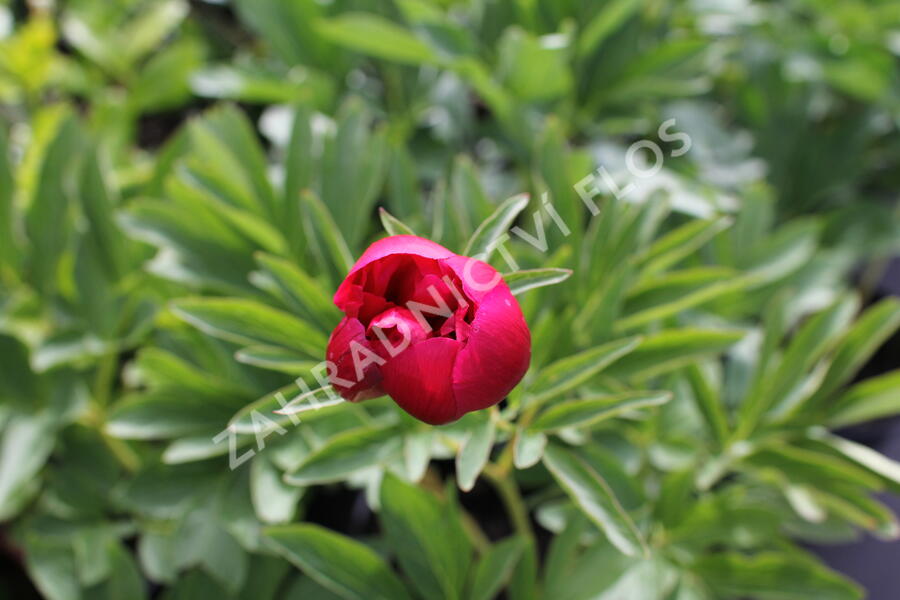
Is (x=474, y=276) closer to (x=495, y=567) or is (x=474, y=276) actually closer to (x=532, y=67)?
(x=495, y=567)

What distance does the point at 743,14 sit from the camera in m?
0.80

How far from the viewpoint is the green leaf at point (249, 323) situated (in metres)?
0.48

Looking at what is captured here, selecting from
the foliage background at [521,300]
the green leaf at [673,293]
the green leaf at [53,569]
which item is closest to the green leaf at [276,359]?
the foliage background at [521,300]

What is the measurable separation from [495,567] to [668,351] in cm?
17

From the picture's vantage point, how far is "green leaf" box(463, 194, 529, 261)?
39 centimetres

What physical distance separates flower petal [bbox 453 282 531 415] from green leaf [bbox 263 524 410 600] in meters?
0.21

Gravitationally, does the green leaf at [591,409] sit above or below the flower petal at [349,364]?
below

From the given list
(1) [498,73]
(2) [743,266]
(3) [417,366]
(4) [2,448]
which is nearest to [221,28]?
(1) [498,73]

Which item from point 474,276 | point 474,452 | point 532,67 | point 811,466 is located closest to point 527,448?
point 474,452

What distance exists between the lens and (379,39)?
27.6 inches

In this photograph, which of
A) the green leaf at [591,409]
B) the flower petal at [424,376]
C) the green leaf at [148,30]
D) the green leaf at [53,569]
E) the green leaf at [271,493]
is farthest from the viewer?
the green leaf at [148,30]

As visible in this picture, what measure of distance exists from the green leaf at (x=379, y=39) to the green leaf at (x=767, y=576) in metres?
0.44

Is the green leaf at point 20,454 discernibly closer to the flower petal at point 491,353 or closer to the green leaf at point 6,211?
the green leaf at point 6,211

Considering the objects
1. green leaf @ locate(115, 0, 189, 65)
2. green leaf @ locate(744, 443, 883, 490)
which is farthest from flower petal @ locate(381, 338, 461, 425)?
green leaf @ locate(115, 0, 189, 65)
